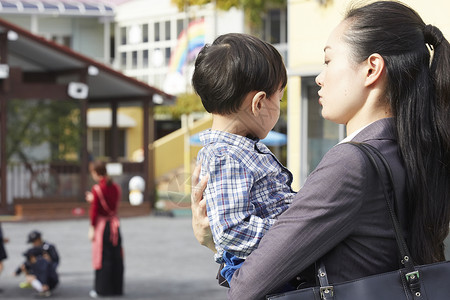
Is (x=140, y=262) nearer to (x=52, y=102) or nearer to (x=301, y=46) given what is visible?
(x=301, y=46)

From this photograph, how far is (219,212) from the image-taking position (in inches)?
81.1

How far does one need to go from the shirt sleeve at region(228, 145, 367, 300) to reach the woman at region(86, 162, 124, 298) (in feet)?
29.3

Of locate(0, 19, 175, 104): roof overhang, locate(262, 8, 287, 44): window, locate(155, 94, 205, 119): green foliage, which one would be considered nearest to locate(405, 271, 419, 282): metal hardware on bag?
locate(0, 19, 175, 104): roof overhang

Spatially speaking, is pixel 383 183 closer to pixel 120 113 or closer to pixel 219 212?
pixel 219 212

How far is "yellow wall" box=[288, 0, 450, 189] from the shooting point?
31.2 feet

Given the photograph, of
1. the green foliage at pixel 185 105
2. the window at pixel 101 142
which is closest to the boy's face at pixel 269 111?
the green foliage at pixel 185 105

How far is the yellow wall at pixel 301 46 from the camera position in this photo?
31.2 ft

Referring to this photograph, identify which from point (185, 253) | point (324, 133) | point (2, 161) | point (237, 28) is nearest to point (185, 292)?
point (324, 133)

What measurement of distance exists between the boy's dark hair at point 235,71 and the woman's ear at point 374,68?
31cm

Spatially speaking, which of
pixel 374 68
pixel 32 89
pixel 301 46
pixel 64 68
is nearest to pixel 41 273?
pixel 301 46

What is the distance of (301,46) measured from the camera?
1009 cm

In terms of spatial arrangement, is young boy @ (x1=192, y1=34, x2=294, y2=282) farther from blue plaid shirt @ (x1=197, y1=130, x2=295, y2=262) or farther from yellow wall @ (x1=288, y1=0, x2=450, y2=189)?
yellow wall @ (x1=288, y1=0, x2=450, y2=189)

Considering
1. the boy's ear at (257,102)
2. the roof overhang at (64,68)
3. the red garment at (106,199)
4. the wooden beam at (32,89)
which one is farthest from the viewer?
the roof overhang at (64,68)

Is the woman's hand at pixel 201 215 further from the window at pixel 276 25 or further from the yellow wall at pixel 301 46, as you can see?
the window at pixel 276 25
